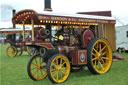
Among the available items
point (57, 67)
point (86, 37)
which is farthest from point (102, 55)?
point (57, 67)

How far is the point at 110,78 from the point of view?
4461mm

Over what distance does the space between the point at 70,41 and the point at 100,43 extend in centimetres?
94

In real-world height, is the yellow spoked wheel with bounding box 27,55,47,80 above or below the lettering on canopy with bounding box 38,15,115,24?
below

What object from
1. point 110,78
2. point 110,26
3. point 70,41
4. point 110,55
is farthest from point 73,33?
point 110,26

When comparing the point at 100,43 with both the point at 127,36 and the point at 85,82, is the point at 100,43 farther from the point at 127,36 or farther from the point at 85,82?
the point at 127,36

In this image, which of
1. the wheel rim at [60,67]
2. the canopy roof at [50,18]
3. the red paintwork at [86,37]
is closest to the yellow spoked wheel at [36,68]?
the wheel rim at [60,67]

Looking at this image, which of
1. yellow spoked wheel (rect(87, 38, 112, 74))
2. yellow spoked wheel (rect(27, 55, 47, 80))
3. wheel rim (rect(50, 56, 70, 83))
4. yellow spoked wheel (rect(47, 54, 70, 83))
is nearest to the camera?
yellow spoked wheel (rect(47, 54, 70, 83))

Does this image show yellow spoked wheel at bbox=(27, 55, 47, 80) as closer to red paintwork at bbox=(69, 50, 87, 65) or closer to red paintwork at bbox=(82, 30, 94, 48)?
red paintwork at bbox=(69, 50, 87, 65)

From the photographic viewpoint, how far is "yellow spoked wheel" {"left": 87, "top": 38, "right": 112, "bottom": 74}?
16.0 feet

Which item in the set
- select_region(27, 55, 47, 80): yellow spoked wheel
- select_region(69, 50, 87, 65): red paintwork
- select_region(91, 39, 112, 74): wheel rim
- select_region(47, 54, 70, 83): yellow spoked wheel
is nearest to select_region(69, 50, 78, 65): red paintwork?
select_region(69, 50, 87, 65): red paintwork

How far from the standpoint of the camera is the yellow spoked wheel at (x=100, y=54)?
487 centimetres

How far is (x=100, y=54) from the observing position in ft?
17.1

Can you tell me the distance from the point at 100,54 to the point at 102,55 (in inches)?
6.6

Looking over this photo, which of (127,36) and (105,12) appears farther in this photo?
(127,36)
